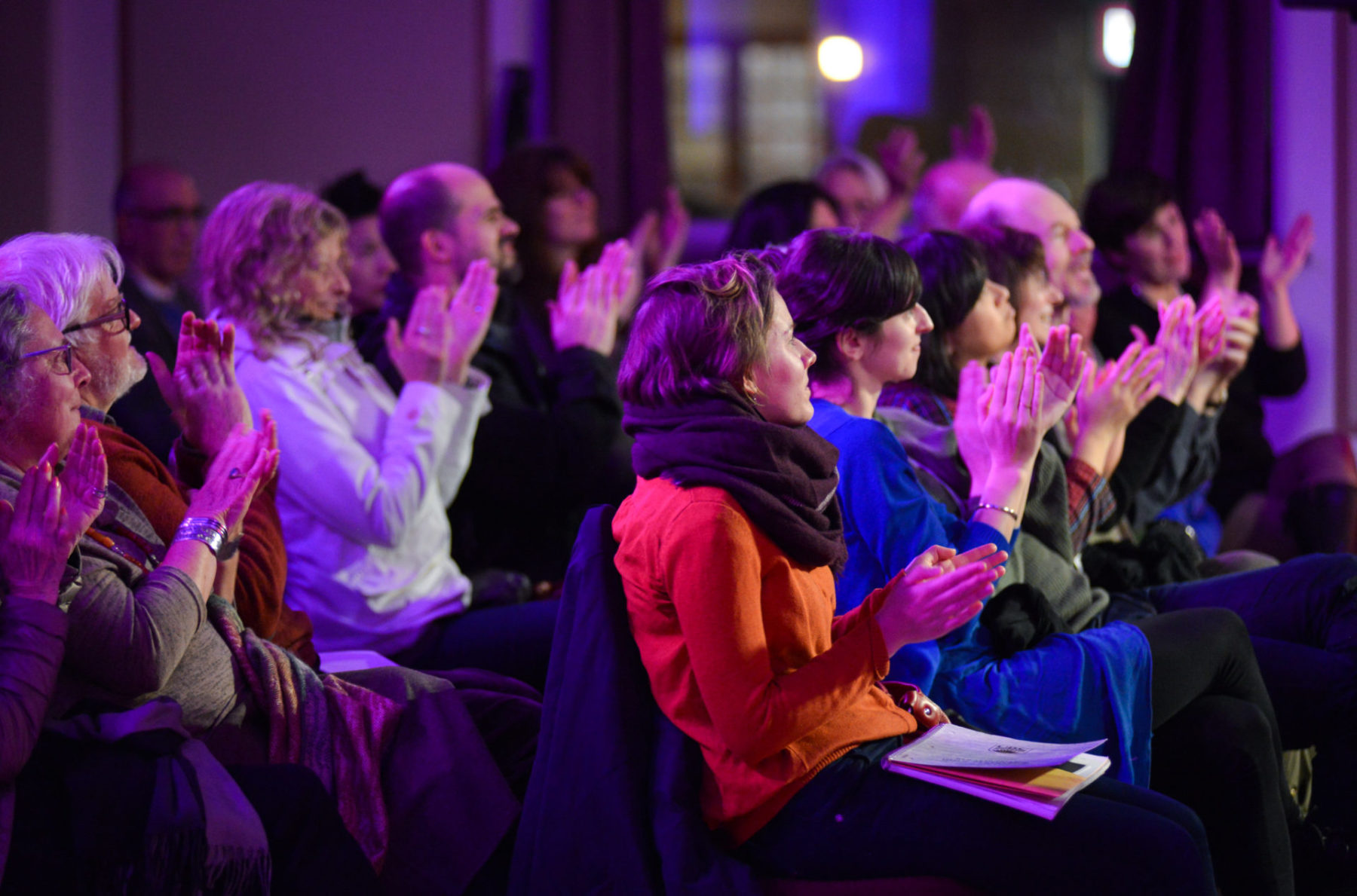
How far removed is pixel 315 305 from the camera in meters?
2.48

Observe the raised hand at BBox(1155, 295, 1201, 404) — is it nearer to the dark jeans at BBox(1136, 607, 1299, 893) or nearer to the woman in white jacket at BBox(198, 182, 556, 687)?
the dark jeans at BBox(1136, 607, 1299, 893)

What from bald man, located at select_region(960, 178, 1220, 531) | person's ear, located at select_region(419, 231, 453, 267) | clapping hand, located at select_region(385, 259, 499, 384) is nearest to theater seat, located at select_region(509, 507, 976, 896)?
clapping hand, located at select_region(385, 259, 499, 384)

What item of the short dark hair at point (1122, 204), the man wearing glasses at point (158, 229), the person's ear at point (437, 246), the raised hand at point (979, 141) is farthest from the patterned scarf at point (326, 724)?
the raised hand at point (979, 141)

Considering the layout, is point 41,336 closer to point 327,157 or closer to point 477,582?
point 477,582

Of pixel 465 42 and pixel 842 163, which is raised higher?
pixel 465 42

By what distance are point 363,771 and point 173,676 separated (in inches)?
10.5

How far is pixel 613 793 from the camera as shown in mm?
1526

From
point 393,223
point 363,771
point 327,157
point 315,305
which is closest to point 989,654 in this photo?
point 363,771

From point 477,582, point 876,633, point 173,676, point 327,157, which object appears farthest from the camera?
point 327,157

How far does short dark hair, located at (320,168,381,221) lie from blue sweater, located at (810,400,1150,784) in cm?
219

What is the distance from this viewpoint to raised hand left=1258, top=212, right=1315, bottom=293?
12.7 feet

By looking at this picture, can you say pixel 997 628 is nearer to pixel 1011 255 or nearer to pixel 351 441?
pixel 1011 255

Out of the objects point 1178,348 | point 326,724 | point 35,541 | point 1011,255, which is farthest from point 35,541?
point 1178,348

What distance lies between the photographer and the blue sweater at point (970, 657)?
1.83 meters
